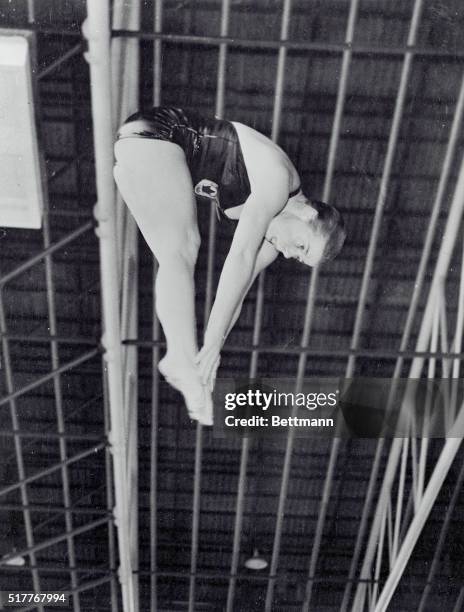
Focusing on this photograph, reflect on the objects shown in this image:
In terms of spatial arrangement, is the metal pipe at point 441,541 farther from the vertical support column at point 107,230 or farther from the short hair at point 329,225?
the vertical support column at point 107,230

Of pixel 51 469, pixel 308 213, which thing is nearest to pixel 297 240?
pixel 308 213

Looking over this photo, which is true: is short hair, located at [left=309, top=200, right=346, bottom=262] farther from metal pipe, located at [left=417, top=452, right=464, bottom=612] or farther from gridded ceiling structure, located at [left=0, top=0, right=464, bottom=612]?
metal pipe, located at [left=417, top=452, right=464, bottom=612]

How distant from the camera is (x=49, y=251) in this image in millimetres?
7391

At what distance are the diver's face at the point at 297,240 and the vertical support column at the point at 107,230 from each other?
1.55 meters

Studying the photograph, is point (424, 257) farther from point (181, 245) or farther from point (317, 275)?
point (181, 245)

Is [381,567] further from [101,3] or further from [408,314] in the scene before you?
[101,3]

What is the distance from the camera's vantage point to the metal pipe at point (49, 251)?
23.7 feet

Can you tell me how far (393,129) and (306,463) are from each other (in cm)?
440

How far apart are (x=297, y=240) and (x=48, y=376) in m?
3.09

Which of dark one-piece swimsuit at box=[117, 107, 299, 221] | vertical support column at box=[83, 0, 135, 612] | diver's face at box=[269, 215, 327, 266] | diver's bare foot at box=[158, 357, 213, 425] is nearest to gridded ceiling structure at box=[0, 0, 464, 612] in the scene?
vertical support column at box=[83, 0, 135, 612]

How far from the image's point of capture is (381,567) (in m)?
10.9

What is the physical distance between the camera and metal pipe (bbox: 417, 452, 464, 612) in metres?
10.0

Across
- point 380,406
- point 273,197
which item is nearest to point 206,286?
point 273,197

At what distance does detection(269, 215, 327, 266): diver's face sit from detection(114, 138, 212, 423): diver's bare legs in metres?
0.77
